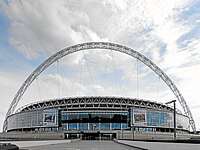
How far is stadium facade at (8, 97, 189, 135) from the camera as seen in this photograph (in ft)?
382

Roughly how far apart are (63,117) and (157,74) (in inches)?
1750

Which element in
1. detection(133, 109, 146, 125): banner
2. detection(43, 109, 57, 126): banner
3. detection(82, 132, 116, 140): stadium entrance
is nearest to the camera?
detection(82, 132, 116, 140): stadium entrance

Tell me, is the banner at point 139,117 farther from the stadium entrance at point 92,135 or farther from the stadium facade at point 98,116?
the stadium entrance at point 92,135

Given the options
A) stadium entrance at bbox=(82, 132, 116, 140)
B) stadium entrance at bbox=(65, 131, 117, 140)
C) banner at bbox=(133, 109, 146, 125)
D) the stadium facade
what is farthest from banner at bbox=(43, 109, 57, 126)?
banner at bbox=(133, 109, 146, 125)

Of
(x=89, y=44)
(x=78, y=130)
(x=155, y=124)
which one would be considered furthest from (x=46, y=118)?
(x=155, y=124)

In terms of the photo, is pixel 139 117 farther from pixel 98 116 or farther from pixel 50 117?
pixel 50 117

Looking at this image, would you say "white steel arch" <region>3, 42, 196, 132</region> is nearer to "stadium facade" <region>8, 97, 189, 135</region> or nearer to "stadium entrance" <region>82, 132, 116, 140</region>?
"stadium facade" <region>8, 97, 189, 135</region>

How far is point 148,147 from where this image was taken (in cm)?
3011

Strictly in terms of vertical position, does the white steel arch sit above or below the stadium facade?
above

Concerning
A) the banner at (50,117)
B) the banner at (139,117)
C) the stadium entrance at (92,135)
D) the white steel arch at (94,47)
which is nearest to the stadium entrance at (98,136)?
the stadium entrance at (92,135)

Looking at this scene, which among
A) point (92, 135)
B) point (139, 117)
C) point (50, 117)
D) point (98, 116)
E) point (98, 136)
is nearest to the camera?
point (98, 136)

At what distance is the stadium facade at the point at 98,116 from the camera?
117m

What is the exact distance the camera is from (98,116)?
11681cm

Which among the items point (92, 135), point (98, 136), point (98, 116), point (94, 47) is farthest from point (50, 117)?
point (94, 47)
